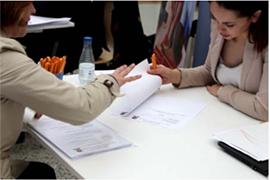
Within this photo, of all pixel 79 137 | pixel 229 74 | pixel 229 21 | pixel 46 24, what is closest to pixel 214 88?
pixel 229 74

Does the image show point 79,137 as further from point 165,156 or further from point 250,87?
point 250,87

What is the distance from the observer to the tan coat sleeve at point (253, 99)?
1.39 meters

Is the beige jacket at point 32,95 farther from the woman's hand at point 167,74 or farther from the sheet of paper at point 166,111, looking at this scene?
the woman's hand at point 167,74

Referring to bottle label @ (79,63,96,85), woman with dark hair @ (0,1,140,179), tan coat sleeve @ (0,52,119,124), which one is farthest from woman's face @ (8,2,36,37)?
bottle label @ (79,63,96,85)

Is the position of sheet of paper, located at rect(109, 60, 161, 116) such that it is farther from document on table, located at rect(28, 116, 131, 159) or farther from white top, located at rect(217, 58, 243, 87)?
white top, located at rect(217, 58, 243, 87)

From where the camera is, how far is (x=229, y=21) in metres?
1.44

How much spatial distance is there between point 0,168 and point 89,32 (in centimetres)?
208

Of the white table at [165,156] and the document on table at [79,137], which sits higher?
the document on table at [79,137]

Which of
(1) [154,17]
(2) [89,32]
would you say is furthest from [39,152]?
(1) [154,17]

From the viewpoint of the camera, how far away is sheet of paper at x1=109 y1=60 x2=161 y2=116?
144cm

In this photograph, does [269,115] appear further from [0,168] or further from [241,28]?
[0,168]

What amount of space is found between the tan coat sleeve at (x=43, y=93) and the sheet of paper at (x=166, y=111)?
29 cm

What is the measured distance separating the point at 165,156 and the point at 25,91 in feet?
1.33

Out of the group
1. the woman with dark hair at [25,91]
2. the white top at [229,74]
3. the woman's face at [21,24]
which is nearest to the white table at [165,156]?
the woman with dark hair at [25,91]
